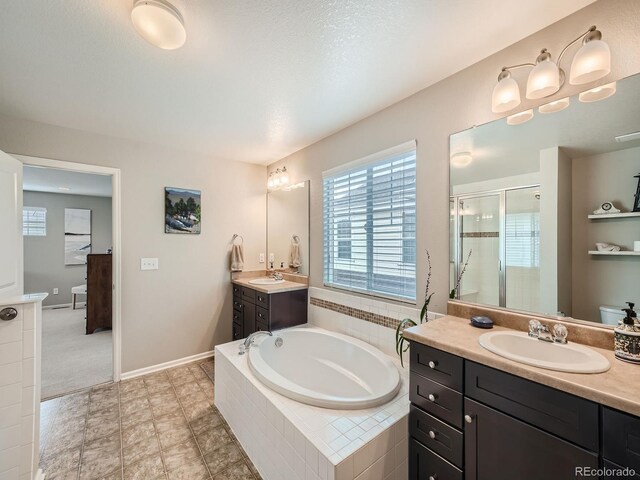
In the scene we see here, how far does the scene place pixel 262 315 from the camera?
2.85m

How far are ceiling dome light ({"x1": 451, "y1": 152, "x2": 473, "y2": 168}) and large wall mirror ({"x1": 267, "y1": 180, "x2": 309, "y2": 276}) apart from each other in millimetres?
1670

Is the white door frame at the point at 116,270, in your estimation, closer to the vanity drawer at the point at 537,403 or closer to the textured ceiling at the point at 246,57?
the textured ceiling at the point at 246,57

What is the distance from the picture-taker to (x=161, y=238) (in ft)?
10.00

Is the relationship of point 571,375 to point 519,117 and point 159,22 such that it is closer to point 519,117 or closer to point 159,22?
point 519,117

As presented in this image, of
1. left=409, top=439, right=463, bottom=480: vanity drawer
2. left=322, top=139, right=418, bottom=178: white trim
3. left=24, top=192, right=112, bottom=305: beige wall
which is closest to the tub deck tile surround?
left=409, top=439, right=463, bottom=480: vanity drawer

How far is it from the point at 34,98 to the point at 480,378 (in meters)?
3.42

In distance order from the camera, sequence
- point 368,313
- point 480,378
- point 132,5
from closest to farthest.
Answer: point 480,378 < point 132,5 < point 368,313

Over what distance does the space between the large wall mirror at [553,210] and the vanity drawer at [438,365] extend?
0.58 metres

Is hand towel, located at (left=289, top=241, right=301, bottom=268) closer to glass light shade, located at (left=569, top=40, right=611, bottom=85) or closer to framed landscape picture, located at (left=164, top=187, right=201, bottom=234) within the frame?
framed landscape picture, located at (left=164, top=187, right=201, bottom=234)

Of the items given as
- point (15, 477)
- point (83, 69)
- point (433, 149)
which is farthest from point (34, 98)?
point (433, 149)

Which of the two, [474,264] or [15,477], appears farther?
[474,264]

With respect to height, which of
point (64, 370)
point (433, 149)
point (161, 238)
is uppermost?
point (433, 149)

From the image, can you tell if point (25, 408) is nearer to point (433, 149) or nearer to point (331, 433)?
point (331, 433)

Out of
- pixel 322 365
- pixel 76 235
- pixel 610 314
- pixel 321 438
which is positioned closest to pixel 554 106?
pixel 610 314
